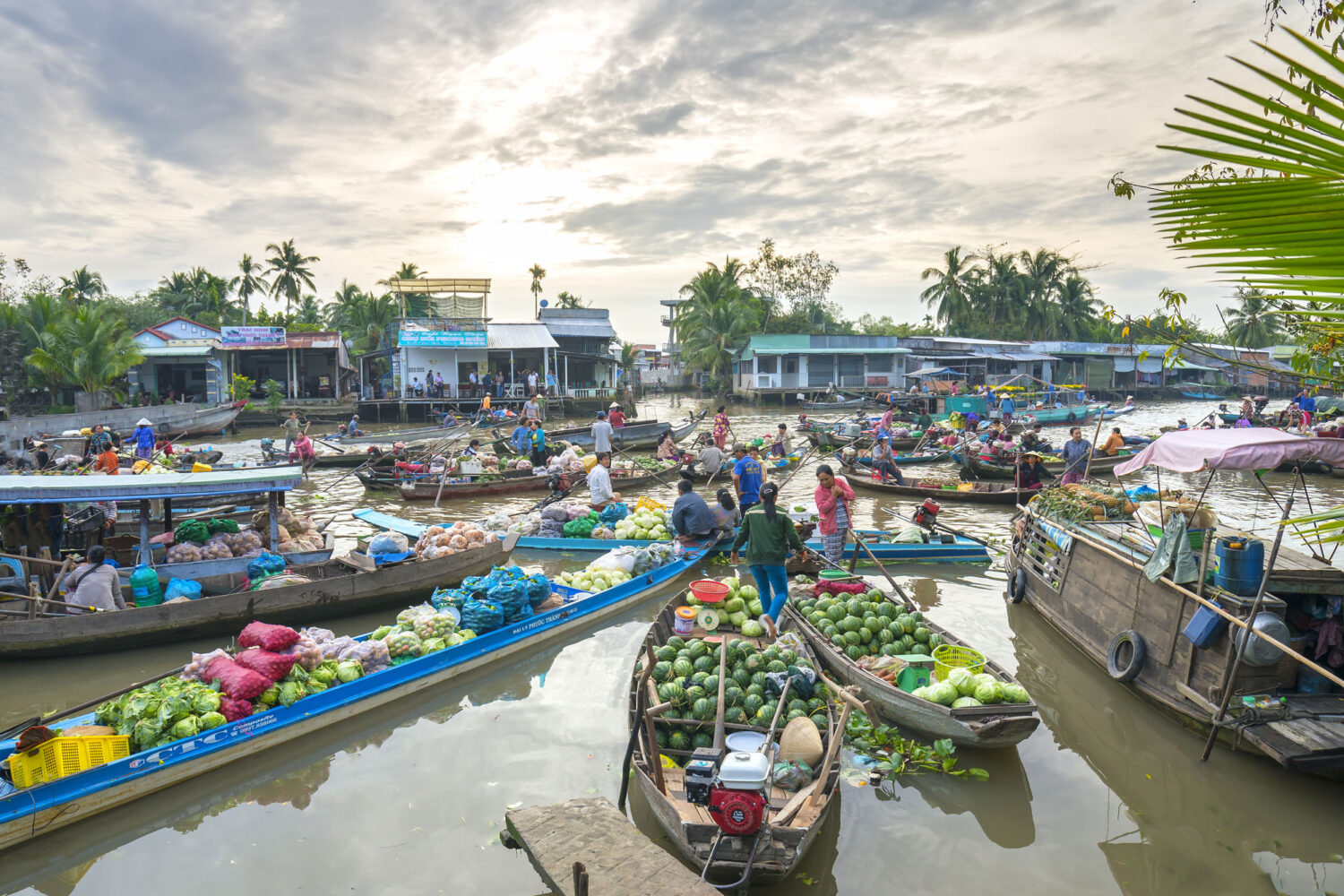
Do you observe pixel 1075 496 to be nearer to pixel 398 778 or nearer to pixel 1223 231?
pixel 398 778

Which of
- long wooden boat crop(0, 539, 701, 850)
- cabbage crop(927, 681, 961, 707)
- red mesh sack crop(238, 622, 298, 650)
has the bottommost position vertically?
long wooden boat crop(0, 539, 701, 850)

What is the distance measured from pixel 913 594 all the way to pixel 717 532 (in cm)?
287

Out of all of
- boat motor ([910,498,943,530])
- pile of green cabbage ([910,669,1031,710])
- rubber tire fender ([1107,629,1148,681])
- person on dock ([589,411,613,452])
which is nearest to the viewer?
pile of green cabbage ([910,669,1031,710])

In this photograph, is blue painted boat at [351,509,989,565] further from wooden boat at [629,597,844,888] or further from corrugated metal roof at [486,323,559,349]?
corrugated metal roof at [486,323,559,349]

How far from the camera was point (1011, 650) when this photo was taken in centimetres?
885

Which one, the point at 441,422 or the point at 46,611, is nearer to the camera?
the point at 46,611

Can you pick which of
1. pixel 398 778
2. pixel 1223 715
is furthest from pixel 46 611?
pixel 1223 715

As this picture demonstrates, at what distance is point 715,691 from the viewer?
6152mm

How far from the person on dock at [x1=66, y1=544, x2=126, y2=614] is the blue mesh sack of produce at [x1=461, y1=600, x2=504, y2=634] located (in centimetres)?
352

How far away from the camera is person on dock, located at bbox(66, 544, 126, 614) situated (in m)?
8.05

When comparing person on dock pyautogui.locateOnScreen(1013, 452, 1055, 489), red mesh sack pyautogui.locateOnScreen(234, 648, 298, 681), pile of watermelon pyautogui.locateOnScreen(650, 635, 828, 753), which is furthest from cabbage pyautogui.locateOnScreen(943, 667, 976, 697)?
person on dock pyautogui.locateOnScreen(1013, 452, 1055, 489)

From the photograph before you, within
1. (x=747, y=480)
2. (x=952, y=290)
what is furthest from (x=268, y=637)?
(x=952, y=290)

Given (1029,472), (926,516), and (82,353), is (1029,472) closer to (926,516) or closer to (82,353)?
(926,516)

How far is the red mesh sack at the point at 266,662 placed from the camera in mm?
6516
